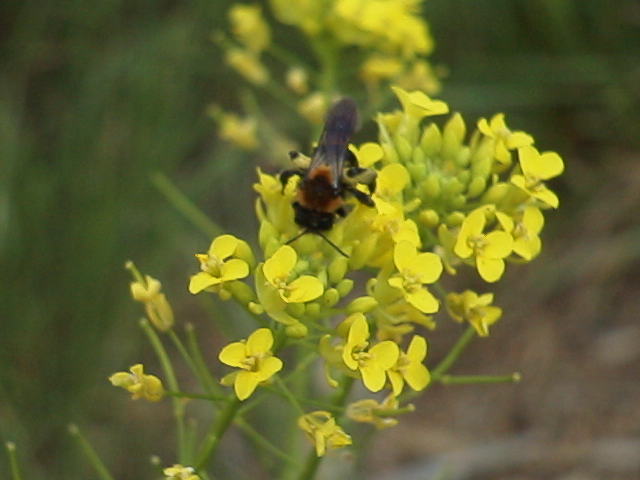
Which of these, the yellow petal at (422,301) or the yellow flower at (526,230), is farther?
the yellow flower at (526,230)

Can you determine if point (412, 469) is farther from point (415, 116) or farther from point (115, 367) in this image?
point (415, 116)

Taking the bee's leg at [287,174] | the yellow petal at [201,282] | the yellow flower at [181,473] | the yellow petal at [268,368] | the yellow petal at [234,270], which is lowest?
the yellow flower at [181,473]

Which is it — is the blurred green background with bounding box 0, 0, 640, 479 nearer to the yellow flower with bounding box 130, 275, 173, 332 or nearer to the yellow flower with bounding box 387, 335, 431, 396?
the yellow flower with bounding box 130, 275, 173, 332

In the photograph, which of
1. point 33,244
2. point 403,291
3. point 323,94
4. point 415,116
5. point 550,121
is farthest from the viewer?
point 550,121

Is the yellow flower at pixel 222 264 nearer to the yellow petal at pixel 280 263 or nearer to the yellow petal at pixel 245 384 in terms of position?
the yellow petal at pixel 280 263

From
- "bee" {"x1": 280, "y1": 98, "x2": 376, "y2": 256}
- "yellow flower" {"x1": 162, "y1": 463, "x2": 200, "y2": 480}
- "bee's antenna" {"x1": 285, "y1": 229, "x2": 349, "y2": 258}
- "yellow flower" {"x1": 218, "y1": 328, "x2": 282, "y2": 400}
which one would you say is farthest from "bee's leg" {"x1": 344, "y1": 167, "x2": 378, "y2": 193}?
"yellow flower" {"x1": 162, "y1": 463, "x2": 200, "y2": 480}

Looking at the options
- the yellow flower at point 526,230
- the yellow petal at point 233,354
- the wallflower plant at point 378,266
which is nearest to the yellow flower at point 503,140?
the wallflower plant at point 378,266

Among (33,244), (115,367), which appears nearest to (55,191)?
(33,244)
